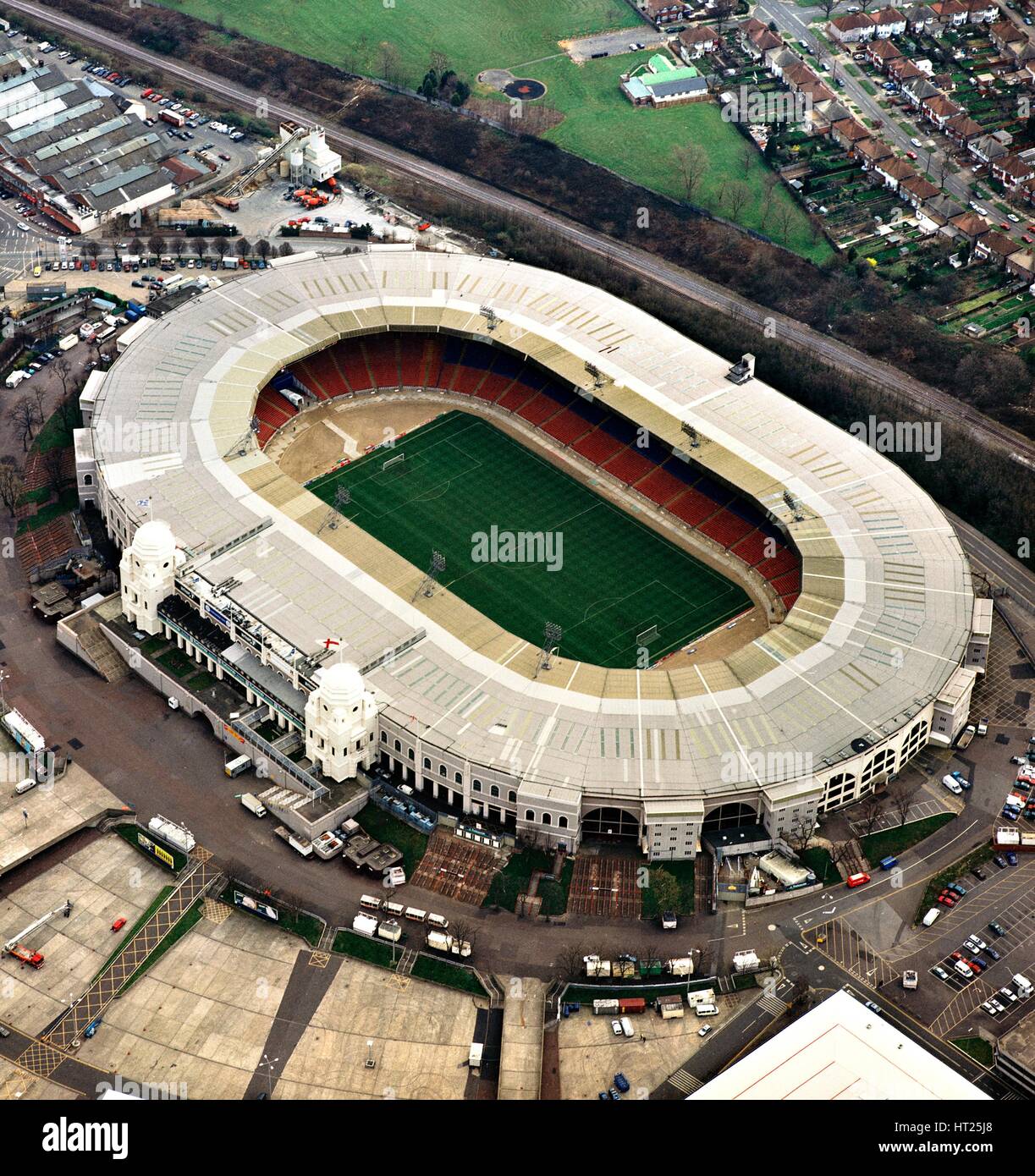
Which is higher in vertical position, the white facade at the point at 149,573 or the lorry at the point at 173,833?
the white facade at the point at 149,573

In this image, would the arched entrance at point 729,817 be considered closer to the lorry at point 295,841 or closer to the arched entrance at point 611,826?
the arched entrance at point 611,826

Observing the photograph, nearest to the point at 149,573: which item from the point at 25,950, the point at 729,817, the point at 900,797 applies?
the point at 25,950

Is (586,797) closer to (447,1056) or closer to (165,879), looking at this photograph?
(447,1056)

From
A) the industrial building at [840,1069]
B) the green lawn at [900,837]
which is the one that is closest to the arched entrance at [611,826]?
the green lawn at [900,837]

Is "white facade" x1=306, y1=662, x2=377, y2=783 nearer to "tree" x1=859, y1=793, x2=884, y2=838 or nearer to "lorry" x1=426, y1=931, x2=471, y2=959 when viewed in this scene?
"lorry" x1=426, y1=931, x2=471, y2=959

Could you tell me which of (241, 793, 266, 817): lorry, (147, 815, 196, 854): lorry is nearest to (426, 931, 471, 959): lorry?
(241, 793, 266, 817): lorry

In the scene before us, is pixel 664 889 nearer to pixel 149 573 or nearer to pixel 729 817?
pixel 729 817

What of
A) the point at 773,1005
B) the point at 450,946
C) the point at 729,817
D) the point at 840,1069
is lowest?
the point at 773,1005
